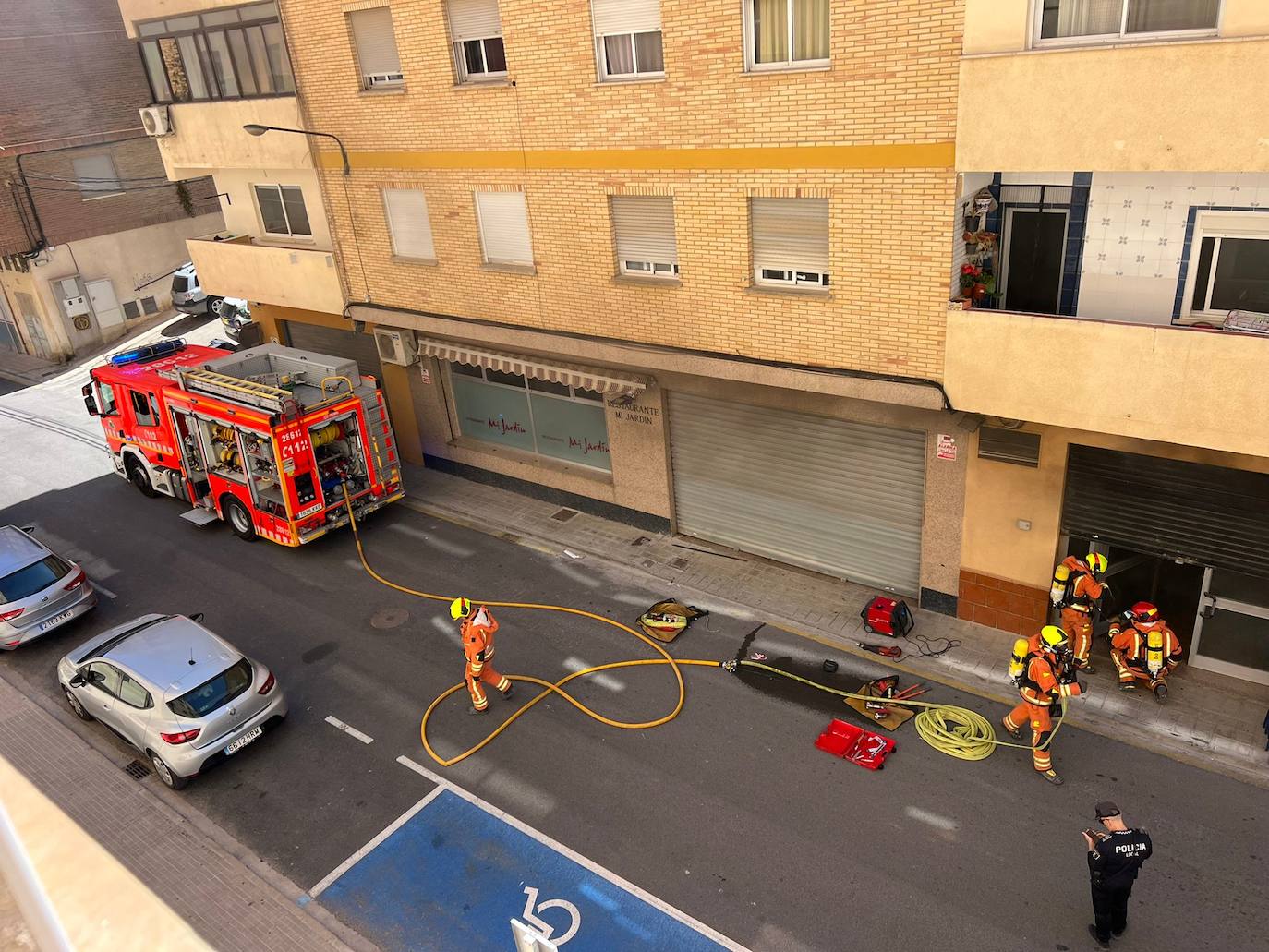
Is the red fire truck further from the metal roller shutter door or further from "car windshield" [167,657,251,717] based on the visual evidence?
the metal roller shutter door

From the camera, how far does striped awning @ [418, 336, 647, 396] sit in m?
15.0

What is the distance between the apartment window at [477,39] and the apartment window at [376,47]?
139 centimetres

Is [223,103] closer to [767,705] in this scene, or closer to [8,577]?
[8,577]

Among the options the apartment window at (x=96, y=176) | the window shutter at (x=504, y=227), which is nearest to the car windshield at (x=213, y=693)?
the window shutter at (x=504, y=227)

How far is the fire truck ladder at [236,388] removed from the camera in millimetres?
15453

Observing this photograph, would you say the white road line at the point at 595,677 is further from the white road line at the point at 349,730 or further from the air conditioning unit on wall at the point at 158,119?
the air conditioning unit on wall at the point at 158,119

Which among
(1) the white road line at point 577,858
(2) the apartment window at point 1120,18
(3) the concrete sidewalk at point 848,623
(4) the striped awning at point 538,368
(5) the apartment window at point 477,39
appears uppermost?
(5) the apartment window at point 477,39

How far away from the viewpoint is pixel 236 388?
16156mm

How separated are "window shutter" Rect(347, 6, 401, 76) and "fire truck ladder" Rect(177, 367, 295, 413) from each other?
5894 millimetres

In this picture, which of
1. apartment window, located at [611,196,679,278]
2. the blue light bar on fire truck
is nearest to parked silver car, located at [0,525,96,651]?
the blue light bar on fire truck

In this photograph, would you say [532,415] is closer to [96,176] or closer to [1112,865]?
[1112,865]

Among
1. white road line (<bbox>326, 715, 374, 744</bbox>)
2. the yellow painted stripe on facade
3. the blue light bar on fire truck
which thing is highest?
the yellow painted stripe on facade

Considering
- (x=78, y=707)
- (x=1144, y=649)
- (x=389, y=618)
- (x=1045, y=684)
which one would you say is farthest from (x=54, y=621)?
(x=1144, y=649)

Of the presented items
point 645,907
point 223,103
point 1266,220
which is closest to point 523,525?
point 645,907
